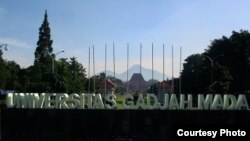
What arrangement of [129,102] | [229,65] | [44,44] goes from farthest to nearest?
[44,44] → [229,65] → [129,102]

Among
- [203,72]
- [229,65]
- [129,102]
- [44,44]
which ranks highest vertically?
[44,44]

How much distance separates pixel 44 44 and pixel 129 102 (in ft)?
246

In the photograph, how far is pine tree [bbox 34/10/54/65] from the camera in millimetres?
110750

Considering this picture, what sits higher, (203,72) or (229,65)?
(229,65)

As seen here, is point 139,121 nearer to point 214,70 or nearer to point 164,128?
point 164,128

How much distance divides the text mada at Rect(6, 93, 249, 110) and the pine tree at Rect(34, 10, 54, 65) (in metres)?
70.5

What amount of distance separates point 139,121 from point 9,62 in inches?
3782

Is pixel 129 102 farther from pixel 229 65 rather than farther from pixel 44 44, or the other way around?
pixel 44 44

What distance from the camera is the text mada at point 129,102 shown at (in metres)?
38.8

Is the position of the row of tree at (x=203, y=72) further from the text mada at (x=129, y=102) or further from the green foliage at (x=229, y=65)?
the text mada at (x=129, y=102)

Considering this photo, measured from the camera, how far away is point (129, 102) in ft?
129

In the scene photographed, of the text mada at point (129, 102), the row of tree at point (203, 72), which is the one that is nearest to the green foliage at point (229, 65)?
the row of tree at point (203, 72)

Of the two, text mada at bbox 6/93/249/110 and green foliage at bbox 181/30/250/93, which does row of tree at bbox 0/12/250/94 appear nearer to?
green foliage at bbox 181/30/250/93

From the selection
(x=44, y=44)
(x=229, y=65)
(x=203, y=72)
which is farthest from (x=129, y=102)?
(x=44, y=44)
